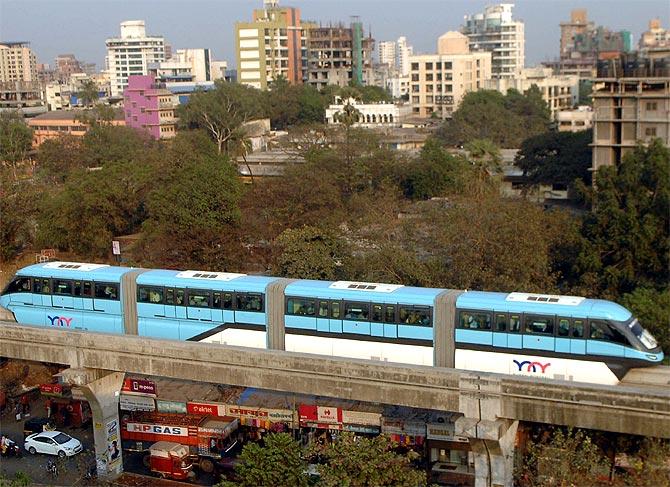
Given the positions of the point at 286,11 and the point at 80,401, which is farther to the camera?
the point at 286,11

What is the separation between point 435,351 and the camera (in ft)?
61.3

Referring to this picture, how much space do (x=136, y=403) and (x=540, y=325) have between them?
10.3 meters

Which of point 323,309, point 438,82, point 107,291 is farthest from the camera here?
point 438,82

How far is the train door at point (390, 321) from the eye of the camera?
745 inches

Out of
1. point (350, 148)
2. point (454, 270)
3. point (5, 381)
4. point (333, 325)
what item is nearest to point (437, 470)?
point (333, 325)

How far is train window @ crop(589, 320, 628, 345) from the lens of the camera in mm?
17062

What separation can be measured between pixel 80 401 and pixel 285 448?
968cm

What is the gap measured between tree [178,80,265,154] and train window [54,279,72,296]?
5091 cm

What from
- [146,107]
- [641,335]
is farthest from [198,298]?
[146,107]

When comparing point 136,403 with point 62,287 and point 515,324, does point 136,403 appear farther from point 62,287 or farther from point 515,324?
point 515,324

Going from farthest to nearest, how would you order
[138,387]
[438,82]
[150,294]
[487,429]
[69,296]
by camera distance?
1. [438,82]
2. [69,296]
3. [138,387]
4. [150,294]
5. [487,429]

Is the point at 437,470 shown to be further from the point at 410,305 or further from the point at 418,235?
→ the point at 418,235

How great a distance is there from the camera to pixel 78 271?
73.7 ft

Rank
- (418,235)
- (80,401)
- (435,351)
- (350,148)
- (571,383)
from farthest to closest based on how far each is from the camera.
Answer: (350,148), (418,235), (80,401), (435,351), (571,383)
